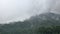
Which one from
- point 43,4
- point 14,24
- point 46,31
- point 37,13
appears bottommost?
point 46,31

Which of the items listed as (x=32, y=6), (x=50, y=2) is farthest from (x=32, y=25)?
(x=50, y=2)

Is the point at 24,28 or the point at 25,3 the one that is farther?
the point at 25,3

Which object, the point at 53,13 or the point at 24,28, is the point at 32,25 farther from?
the point at 53,13

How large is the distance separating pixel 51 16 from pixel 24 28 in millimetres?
326

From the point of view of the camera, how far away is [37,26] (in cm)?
118

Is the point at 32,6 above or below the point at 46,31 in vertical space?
above

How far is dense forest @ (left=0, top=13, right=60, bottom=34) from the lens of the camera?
3.76ft

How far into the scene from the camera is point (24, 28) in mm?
1157

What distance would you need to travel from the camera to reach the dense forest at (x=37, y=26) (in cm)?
114

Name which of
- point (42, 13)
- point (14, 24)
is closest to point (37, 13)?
point (42, 13)

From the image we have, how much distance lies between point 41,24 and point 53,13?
0.18 m

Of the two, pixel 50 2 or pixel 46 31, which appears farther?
pixel 50 2

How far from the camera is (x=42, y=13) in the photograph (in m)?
1.21

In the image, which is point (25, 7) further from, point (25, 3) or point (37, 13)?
point (37, 13)
